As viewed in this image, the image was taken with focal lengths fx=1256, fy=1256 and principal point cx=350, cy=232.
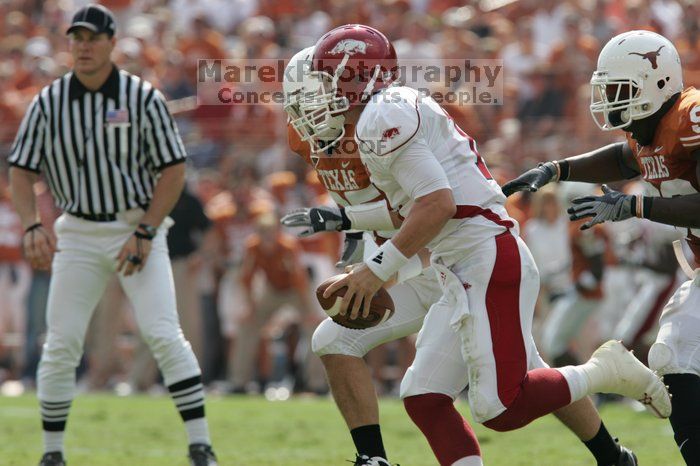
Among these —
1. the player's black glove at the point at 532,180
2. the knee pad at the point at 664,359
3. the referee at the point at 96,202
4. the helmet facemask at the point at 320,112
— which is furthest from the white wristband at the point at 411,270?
the referee at the point at 96,202

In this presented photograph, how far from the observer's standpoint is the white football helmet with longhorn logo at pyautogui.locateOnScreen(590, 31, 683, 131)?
4504 millimetres

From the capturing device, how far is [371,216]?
4.70 m

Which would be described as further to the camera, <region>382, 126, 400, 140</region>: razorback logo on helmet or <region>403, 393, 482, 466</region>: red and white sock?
<region>403, 393, 482, 466</region>: red and white sock

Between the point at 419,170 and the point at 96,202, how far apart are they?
2143 mm

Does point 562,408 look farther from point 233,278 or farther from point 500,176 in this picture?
point 233,278

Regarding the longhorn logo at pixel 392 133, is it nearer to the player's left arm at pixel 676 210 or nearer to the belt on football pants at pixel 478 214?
the belt on football pants at pixel 478 214

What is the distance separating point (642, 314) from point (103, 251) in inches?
161

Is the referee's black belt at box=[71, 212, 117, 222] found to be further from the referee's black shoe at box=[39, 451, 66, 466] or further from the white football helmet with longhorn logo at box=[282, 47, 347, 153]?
the white football helmet with longhorn logo at box=[282, 47, 347, 153]

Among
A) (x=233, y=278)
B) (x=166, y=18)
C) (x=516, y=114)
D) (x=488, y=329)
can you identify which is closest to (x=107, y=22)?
(x=488, y=329)

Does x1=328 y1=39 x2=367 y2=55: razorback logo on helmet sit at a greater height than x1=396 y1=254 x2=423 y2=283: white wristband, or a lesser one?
greater


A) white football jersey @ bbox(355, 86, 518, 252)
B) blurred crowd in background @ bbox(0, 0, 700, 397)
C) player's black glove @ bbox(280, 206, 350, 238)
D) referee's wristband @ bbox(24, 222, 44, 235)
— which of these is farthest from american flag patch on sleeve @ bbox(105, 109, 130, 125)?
blurred crowd in background @ bbox(0, 0, 700, 397)

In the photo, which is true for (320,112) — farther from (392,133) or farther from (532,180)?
(532,180)

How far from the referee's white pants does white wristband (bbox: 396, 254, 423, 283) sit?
50.1 inches

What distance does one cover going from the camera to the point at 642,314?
27.6ft
